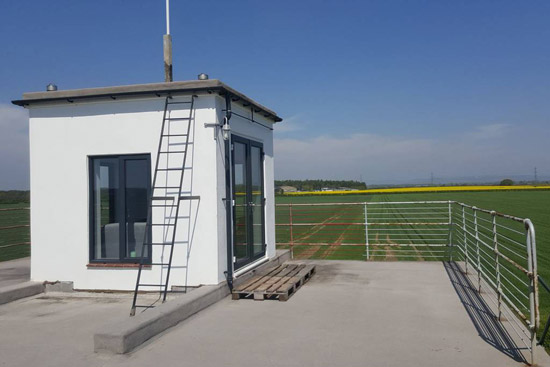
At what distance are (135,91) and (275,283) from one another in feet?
13.1

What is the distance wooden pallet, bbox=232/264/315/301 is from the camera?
7.24 meters

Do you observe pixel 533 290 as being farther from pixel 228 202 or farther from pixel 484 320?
pixel 228 202

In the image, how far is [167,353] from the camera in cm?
489

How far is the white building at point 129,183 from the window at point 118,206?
17mm

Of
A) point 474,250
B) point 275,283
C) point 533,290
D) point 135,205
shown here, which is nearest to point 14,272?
point 135,205

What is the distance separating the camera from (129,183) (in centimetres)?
786

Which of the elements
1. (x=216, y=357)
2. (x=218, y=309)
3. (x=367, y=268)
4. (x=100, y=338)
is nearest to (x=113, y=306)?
(x=218, y=309)

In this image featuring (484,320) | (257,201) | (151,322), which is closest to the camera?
(151,322)

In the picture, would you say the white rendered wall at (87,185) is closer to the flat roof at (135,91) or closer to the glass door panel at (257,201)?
the flat roof at (135,91)

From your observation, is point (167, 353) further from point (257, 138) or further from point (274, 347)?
point (257, 138)

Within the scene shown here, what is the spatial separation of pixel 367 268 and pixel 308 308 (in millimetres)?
3589

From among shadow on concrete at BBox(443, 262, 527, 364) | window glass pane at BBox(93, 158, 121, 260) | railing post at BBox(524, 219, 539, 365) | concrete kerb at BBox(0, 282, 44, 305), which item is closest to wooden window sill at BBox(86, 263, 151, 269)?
window glass pane at BBox(93, 158, 121, 260)

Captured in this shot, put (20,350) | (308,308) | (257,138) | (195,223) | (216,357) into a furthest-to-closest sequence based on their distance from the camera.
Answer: (257,138), (195,223), (308,308), (20,350), (216,357)

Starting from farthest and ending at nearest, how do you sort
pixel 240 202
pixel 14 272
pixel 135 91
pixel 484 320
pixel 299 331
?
pixel 14 272
pixel 240 202
pixel 135 91
pixel 484 320
pixel 299 331
